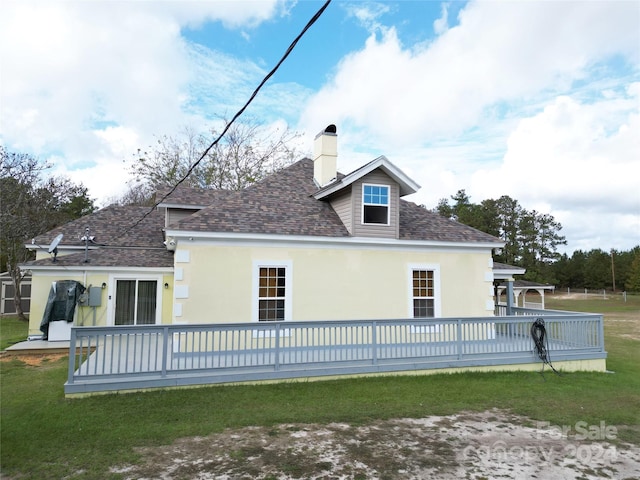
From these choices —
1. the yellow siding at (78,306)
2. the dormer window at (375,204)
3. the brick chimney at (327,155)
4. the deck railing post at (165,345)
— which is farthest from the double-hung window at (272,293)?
the yellow siding at (78,306)

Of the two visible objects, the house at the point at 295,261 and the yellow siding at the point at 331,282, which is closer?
the yellow siding at the point at 331,282

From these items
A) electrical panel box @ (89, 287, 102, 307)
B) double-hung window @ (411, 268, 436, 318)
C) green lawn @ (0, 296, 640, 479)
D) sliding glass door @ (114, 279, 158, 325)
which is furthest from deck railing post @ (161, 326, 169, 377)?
electrical panel box @ (89, 287, 102, 307)

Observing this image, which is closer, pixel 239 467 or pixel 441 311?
pixel 239 467

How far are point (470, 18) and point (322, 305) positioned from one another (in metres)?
7.28

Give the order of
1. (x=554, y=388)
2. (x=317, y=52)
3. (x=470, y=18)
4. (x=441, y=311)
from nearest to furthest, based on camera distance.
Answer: (x=317, y=52)
(x=470, y=18)
(x=554, y=388)
(x=441, y=311)

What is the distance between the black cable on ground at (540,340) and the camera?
9.92 metres

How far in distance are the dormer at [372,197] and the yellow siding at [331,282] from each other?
67 centimetres

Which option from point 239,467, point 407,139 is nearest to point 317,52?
point 239,467

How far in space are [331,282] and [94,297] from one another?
8.05 m

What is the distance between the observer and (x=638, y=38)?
793cm

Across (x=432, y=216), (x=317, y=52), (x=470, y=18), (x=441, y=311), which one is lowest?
(x=441, y=311)

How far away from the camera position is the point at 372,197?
37.8 ft

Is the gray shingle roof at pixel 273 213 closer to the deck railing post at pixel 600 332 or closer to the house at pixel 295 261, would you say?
the house at pixel 295 261

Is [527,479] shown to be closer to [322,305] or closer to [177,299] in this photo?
[322,305]
